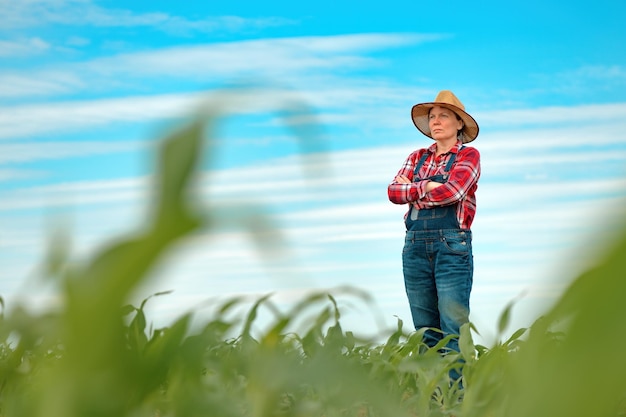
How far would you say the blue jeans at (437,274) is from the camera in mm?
6512

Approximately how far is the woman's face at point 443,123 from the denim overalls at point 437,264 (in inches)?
13.9

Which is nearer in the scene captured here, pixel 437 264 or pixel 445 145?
pixel 437 264

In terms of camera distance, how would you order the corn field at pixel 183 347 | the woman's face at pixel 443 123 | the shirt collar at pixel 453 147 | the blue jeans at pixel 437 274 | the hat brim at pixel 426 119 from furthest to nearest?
1. the hat brim at pixel 426 119
2. the woman's face at pixel 443 123
3. the shirt collar at pixel 453 147
4. the blue jeans at pixel 437 274
5. the corn field at pixel 183 347

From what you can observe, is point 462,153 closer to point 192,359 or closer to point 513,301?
point 513,301

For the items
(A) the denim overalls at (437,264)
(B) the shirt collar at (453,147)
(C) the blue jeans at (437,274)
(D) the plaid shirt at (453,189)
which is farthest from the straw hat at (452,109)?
(C) the blue jeans at (437,274)

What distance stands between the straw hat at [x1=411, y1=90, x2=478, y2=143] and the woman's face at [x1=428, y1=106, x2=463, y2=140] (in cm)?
5

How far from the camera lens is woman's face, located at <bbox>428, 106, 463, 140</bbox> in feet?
23.7

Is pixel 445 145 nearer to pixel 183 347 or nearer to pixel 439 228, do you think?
pixel 439 228

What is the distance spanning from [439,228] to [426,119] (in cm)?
172

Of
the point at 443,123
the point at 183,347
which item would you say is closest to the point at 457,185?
the point at 443,123

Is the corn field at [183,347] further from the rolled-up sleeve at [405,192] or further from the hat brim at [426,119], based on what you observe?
the hat brim at [426,119]

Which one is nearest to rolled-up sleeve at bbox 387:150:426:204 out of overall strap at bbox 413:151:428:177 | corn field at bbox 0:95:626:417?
overall strap at bbox 413:151:428:177

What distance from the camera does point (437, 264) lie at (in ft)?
21.6

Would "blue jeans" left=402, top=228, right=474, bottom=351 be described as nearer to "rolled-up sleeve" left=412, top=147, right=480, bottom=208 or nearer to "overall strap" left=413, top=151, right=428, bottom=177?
"rolled-up sleeve" left=412, top=147, right=480, bottom=208
